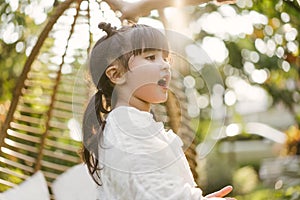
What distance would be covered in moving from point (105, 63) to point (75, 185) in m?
0.66

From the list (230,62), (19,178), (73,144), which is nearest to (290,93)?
(230,62)

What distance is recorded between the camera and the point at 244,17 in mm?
2883

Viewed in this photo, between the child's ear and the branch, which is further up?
the child's ear

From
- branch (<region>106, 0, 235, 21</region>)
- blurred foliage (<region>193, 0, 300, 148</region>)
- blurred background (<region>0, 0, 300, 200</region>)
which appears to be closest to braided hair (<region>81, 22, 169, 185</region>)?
blurred background (<region>0, 0, 300, 200</region>)

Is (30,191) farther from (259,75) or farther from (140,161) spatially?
(259,75)

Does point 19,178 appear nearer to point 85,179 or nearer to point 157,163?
point 85,179

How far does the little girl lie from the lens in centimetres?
102

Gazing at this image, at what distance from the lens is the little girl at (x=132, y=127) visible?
1.02m

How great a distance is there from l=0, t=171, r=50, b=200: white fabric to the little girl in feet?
1.95

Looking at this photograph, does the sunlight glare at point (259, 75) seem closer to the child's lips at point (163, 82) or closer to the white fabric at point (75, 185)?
the white fabric at point (75, 185)

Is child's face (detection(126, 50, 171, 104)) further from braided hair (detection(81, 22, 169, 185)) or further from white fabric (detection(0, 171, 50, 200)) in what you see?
white fabric (detection(0, 171, 50, 200))

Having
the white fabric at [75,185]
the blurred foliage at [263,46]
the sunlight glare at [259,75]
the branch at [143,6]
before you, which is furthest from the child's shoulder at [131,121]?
the sunlight glare at [259,75]

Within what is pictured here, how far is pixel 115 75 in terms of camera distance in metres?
1.14

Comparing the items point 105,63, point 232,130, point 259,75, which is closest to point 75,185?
point 105,63
